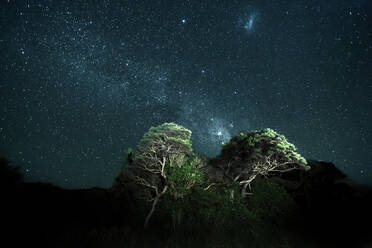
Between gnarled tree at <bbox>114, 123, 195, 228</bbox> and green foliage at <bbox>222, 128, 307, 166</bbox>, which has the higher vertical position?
green foliage at <bbox>222, 128, 307, 166</bbox>

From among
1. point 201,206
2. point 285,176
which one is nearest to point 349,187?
point 285,176

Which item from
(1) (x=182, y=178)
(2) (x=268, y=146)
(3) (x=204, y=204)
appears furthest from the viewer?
(2) (x=268, y=146)

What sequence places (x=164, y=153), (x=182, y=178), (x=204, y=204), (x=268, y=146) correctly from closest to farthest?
1. (x=182, y=178)
2. (x=164, y=153)
3. (x=204, y=204)
4. (x=268, y=146)

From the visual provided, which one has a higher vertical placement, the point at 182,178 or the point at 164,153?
the point at 164,153

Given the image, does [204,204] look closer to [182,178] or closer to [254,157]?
[182,178]

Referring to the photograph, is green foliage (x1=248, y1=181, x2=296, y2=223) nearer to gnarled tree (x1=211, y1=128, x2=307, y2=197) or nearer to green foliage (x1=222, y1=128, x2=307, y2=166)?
gnarled tree (x1=211, y1=128, x2=307, y2=197)

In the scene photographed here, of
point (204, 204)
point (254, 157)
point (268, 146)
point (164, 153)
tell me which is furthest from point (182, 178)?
point (268, 146)

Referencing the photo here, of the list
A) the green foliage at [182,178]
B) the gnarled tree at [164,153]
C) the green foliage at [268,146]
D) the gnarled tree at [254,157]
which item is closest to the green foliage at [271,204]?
the gnarled tree at [254,157]

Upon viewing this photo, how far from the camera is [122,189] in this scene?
75.8ft

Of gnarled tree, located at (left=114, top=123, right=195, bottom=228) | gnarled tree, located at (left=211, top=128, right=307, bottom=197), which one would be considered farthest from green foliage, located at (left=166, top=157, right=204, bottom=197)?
gnarled tree, located at (left=211, top=128, right=307, bottom=197)

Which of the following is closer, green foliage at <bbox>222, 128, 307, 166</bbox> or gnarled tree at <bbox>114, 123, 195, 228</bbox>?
gnarled tree at <bbox>114, 123, 195, 228</bbox>

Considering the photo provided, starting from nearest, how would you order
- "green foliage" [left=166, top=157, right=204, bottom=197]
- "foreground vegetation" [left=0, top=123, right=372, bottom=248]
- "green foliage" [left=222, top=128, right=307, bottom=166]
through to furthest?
"foreground vegetation" [left=0, top=123, right=372, bottom=248] → "green foliage" [left=166, top=157, right=204, bottom=197] → "green foliage" [left=222, top=128, right=307, bottom=166]

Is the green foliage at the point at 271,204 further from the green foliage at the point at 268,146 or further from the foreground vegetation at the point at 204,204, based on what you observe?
the green foliage at the point at 268,146

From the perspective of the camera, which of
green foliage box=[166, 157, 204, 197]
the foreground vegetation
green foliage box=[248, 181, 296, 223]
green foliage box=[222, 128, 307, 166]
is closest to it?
the foreground vegetation
